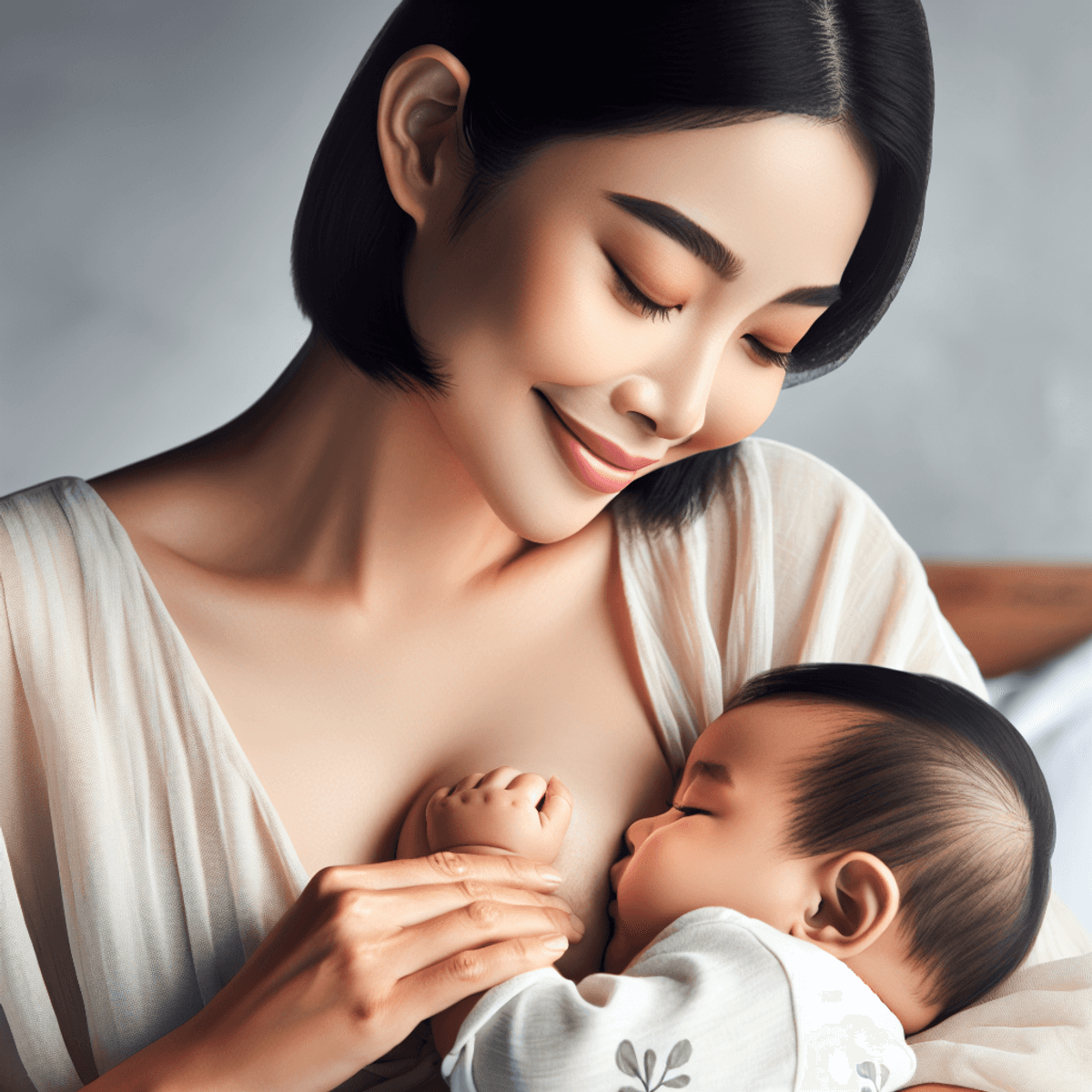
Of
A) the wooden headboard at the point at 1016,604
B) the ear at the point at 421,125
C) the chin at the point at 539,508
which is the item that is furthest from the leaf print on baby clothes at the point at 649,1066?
the wooden headboard at the point at 1016,604

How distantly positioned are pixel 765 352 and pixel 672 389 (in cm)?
10

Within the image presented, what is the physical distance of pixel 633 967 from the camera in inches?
29.1

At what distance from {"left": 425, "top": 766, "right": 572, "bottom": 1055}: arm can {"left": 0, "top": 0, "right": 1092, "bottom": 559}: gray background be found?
2.36 feet

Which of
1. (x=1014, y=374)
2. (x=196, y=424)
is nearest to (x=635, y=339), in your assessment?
(x=196, y=424)

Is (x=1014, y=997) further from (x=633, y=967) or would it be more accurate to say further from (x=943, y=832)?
(x=633, y=967)

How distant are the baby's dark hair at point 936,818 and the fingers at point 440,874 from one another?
207 millimetres

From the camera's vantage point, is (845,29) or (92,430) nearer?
(845,29)

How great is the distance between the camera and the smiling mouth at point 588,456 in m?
0.72

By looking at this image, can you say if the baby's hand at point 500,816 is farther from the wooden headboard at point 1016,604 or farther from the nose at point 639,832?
the wooden headboard at point 1016,604

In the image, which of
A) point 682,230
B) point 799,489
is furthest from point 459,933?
point 799,489

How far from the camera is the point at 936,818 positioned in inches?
30.9

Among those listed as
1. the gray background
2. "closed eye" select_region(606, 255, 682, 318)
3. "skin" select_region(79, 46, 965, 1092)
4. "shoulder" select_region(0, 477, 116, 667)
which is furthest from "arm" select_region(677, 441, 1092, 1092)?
the gray background

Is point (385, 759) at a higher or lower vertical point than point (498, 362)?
lower

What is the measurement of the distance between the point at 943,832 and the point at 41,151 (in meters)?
1.16
